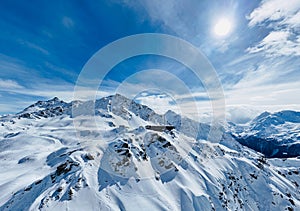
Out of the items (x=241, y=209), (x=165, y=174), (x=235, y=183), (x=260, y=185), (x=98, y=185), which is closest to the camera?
(x=98, y=185)

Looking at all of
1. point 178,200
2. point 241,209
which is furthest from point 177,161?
point 241,209

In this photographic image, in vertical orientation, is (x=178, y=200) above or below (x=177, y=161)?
below

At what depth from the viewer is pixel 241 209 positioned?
55531mm

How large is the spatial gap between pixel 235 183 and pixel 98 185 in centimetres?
4818

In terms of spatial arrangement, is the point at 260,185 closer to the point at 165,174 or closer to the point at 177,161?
the point at 177,161

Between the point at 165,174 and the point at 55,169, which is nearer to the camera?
the point at 55,169

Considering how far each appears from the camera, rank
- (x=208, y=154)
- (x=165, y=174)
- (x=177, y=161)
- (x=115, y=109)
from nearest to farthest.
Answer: (x=165, y=174) → (x=177, y=161) → (x=208, y=154) → (x=115, y=109)

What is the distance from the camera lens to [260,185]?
6956 centimetres

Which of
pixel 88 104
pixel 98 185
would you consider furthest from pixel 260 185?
pixel 88 104

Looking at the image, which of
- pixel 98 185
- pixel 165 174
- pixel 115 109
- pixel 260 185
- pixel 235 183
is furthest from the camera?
pixel 115 109

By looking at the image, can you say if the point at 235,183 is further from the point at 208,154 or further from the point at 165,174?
the point at 165,174

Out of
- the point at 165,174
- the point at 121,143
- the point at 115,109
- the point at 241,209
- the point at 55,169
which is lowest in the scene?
the point at 241,209

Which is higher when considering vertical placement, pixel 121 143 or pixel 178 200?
pixel 121 143

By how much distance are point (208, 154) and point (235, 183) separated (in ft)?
47.5
